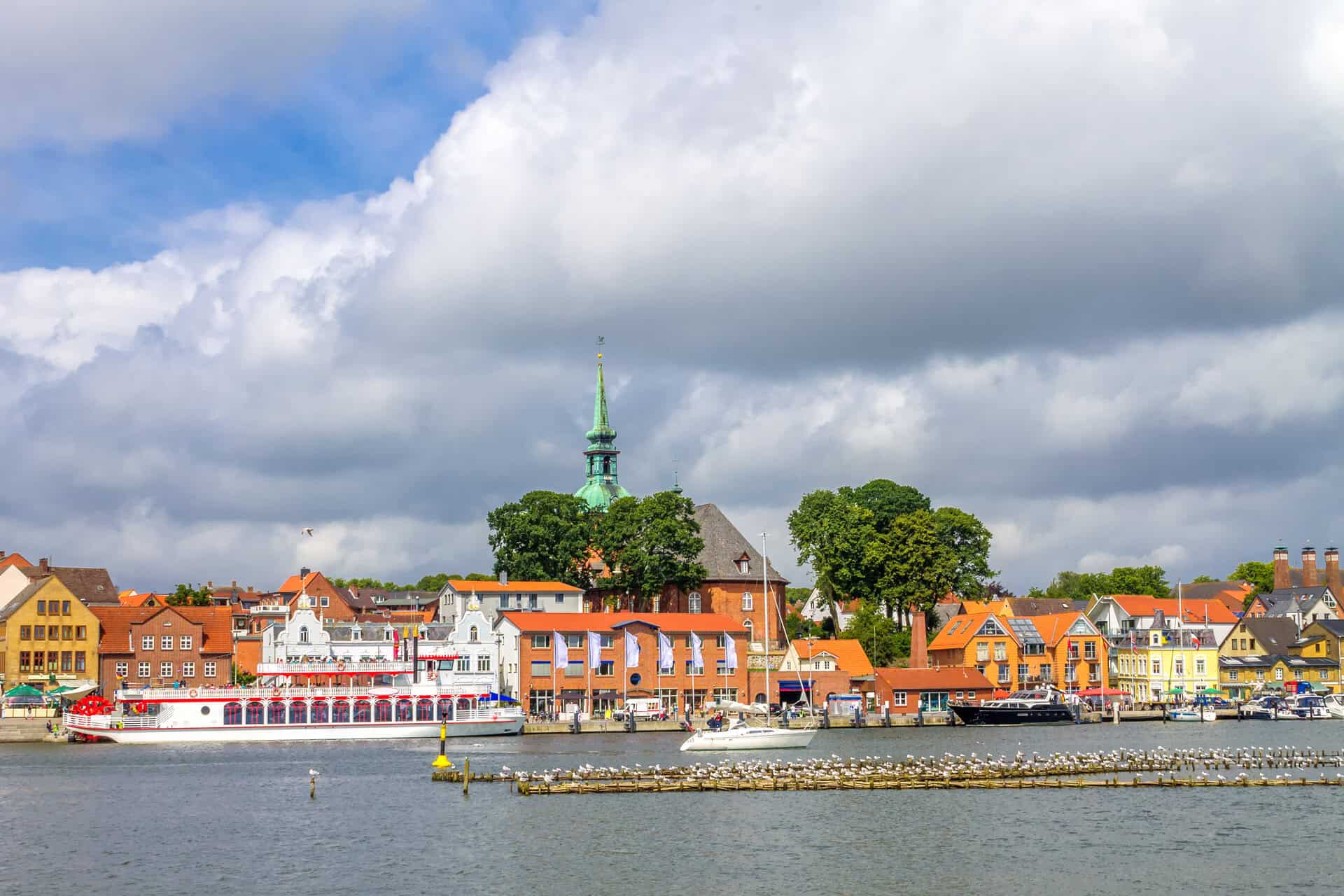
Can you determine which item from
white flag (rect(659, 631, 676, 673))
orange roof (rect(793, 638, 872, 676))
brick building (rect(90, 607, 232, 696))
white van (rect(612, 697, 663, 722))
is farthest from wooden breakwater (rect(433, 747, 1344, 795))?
brick building (rect(90, 607, 232, 696))

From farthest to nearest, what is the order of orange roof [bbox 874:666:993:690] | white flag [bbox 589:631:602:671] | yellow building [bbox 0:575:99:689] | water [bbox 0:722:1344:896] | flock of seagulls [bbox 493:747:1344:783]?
yellow building [bbox 0:575:99:689] < orange roof [bbox 874:666:993:690] < white flag [bbox 589:631:602:671] < flock of seagulls [bbox 493:747:1344:783] < water [bbox 0:722:1344:896]

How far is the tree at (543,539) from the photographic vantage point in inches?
5551

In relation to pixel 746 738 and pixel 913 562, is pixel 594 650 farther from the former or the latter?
pixel 913 562

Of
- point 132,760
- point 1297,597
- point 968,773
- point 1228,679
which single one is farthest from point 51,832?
point 1297,597

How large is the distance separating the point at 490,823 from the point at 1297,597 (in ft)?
414

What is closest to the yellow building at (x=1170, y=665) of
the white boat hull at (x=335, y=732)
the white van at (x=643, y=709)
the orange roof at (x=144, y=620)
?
the white van at (x=643, y=709)

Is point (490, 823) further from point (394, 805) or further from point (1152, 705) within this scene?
point (1152, 705)

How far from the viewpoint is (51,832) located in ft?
195

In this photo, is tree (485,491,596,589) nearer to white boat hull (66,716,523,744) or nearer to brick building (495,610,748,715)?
brick building (495,610,748,715)

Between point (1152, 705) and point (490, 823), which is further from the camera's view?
point (1152, 705)

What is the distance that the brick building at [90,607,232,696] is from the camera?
124000 mm

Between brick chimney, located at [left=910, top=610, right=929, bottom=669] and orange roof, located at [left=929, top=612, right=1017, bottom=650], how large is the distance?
445 cm

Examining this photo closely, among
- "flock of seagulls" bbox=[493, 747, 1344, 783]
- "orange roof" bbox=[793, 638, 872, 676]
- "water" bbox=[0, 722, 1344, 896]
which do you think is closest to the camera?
"water" bbox=[0, 722, 1344, 896]

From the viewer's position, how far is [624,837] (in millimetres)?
56938
